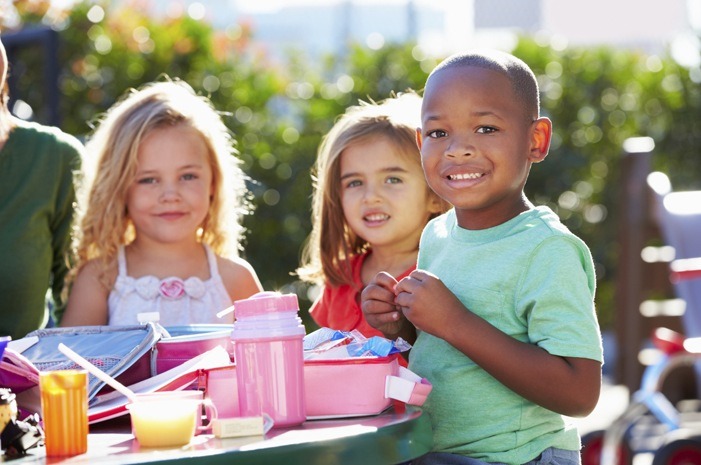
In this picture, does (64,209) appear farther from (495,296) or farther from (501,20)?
(501,20)

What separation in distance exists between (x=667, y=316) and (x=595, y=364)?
5.45 m

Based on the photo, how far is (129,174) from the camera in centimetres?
348

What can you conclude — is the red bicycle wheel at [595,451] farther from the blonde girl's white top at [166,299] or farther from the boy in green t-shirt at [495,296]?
the boy in green t-shirt at [495,296]

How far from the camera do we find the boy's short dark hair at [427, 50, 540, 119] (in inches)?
92.3

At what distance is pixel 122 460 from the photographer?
5.79 feet

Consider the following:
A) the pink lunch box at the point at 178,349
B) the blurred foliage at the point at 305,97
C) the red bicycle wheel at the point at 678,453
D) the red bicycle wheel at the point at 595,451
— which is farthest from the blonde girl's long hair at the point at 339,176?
the blurred foliage at the point at 305,97

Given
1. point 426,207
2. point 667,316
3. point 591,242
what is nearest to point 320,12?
point 591,242

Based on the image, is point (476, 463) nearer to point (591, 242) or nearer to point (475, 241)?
point (475, 241)

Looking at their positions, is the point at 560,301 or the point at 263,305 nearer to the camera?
the point at 263,305

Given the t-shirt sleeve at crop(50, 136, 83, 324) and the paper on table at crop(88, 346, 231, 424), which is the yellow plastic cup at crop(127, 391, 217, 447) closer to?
the paper on table at crop(88, 346, 231, 424)

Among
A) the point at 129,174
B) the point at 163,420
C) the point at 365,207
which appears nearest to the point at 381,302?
the point at 163,420

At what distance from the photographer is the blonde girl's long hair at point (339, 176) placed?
3.49m

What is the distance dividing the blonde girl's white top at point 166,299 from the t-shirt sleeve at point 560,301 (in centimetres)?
143

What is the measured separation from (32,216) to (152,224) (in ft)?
1.15
